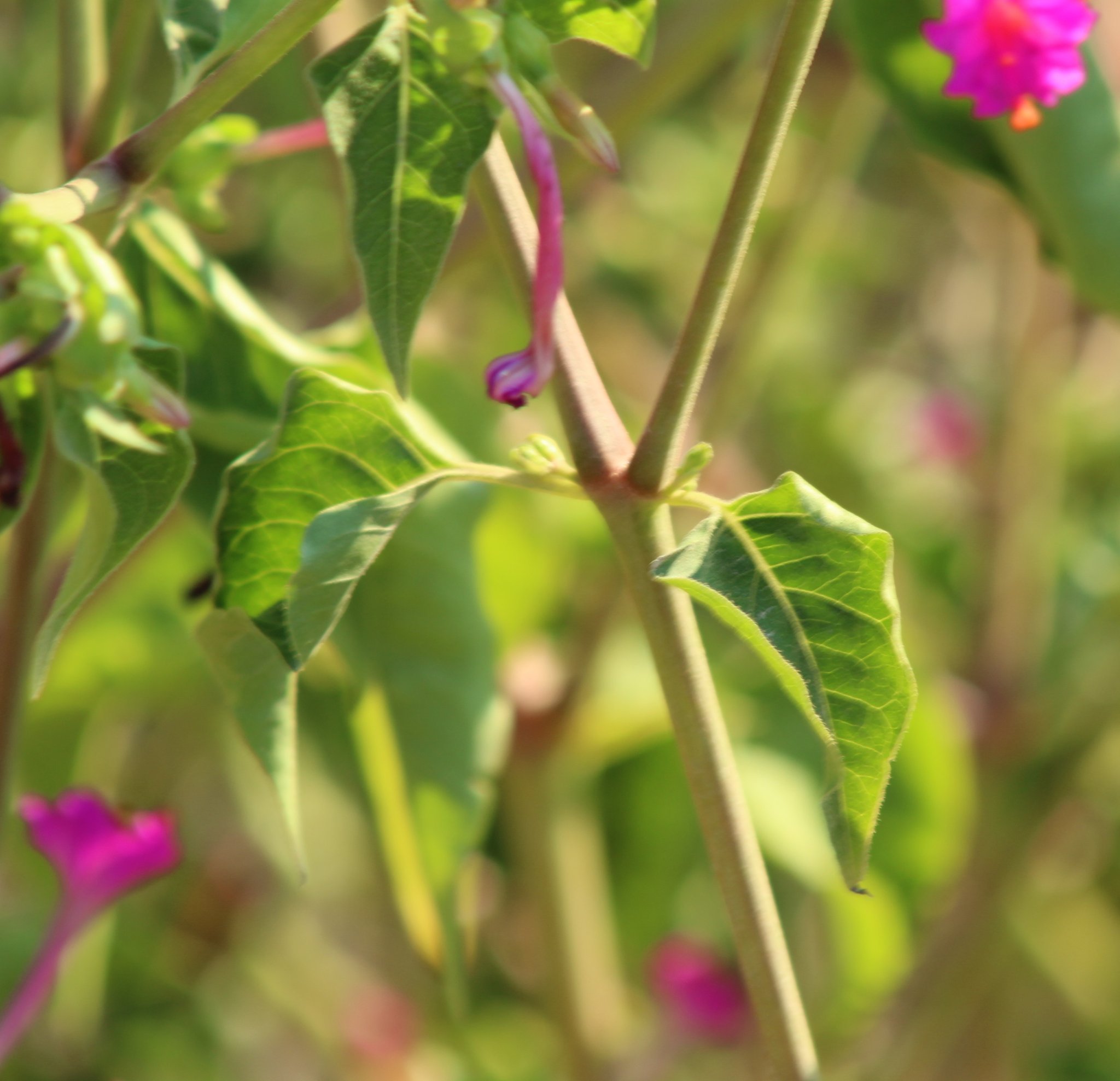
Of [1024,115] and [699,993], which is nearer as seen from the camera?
[1024,115]

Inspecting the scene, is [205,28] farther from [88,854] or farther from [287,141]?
[88,854]

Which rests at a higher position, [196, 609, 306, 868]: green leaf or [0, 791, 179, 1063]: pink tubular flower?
[196, 609, 306, 868]: green leaf

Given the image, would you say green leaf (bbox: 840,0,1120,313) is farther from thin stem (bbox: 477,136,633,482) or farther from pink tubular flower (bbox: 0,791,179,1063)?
pink tubular flower (bbox: 0,791,179,1063)

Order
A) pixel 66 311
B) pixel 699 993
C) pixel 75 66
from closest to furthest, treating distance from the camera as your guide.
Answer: pixel 66 311 → pixel 75 66 → pixel 699 993

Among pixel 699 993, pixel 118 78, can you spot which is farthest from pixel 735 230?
pixel 699 993

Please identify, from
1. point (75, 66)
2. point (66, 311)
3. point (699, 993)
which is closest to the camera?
point (66, 311)

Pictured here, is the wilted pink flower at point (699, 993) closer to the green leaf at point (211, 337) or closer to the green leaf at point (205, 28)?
the green leaf at point (211, 337)

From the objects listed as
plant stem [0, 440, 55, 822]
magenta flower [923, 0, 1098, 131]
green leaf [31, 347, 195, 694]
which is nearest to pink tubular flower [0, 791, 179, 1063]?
plant stem [0, 440, 55, 822]

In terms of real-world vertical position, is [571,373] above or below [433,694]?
above
